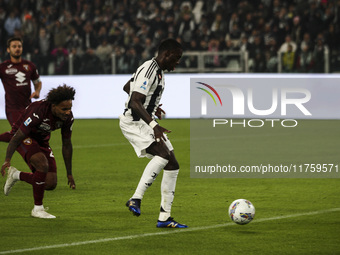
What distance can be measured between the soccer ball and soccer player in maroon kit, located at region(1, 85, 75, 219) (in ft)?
5.97

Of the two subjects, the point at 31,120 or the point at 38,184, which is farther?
the point at 38,184

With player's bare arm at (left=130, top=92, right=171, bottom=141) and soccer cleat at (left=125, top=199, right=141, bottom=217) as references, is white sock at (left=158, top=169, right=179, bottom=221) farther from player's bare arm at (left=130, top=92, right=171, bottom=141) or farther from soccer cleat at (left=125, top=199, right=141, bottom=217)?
player's bare arm at (left=130, top=92, right=171, bottom=141)

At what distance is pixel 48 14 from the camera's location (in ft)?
89.0

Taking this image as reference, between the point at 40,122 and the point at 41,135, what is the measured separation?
53 cm

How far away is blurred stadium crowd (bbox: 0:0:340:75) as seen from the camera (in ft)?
73.4

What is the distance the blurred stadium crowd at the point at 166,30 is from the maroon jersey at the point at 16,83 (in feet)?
32.9

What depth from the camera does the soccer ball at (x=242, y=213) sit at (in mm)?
7836

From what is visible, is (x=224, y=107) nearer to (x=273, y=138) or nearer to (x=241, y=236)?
(x=273, y=138)

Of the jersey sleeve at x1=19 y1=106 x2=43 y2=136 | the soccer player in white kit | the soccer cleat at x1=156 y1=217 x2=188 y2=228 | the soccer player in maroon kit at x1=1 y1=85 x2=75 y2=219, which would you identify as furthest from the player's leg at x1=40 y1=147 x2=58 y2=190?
the soccer cleat at x1=156 y1=217 x2=188 y2=228

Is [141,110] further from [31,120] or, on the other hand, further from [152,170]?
[31,120]

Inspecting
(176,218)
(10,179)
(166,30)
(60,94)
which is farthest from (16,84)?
(166,30)

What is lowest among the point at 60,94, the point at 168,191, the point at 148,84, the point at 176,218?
the point at 176,218

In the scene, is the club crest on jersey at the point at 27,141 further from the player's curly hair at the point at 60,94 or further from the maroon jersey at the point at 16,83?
the maroon jersey at the point at 16,83

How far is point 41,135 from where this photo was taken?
881cm
